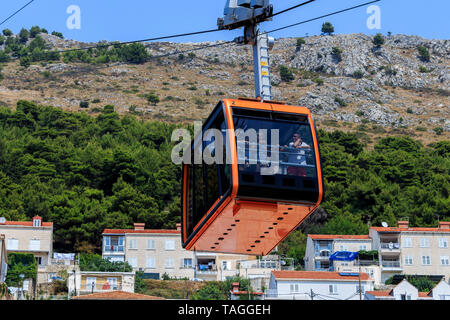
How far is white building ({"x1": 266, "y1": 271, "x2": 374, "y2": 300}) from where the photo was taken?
5878 centimetres

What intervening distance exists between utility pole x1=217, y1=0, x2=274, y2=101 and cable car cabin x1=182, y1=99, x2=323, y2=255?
1145 millimetres

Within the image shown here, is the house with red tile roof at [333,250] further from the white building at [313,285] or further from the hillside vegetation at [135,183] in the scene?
the white building at [313,285]

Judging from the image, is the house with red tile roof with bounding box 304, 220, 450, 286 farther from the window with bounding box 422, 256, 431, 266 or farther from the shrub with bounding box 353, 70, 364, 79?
the shrub with bounding box 353, 70, 364, 79

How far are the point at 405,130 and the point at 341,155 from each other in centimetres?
5385

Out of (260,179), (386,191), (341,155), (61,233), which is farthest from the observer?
(341,155)

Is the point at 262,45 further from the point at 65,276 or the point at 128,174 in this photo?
the point at 128,174

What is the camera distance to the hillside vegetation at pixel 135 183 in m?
82.7

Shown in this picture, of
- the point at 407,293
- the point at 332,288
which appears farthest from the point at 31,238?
the point at 407,293

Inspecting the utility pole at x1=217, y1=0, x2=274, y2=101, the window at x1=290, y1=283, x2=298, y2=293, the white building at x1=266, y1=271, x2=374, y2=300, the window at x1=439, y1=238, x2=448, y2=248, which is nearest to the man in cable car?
the utility pole at x1=217, y1=0, x2=274, y2=101

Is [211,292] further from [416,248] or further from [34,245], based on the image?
[416,248]

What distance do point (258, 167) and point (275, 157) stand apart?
56 centimetres

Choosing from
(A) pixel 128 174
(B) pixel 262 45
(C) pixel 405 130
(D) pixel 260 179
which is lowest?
(D) pixel 260 179

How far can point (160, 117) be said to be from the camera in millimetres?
151000
